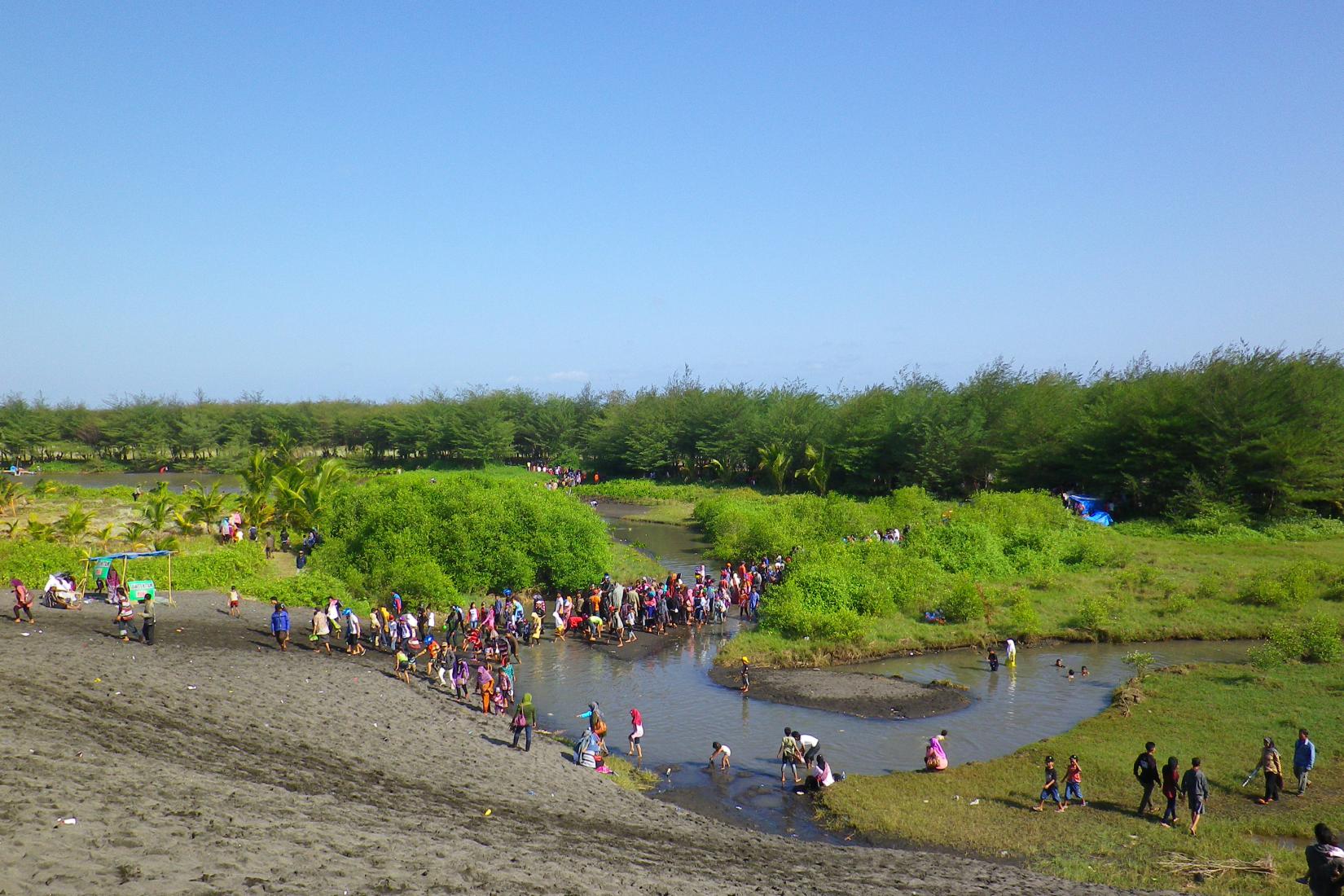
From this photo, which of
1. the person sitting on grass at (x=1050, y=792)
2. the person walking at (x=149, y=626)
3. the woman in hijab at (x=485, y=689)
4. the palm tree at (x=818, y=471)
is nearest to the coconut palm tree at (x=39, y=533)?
the person walking at (x=149, y=626)

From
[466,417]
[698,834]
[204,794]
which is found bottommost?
[698,834]

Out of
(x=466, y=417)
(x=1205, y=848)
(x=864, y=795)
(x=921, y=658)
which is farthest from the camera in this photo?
(x=466, y=417)

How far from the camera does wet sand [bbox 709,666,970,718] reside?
23.5 m

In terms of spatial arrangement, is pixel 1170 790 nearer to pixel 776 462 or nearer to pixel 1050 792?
pixel 1050 792

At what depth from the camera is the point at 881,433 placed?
66375 mm

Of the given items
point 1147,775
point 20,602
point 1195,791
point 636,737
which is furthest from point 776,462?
point 1195,791

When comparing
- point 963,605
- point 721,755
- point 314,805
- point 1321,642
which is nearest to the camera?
point 314,805

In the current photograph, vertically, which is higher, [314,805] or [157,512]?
[157,512]

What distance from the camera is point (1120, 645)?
2989 centimetres

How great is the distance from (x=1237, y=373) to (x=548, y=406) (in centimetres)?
6475

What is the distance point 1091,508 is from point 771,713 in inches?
1414

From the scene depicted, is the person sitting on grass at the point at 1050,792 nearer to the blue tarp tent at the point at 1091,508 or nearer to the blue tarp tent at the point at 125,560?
the blue tarp tent at the point at 125,560

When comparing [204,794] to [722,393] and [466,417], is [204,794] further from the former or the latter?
[466,417]

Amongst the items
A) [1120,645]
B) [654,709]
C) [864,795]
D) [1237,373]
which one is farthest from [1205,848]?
[1237,373]
